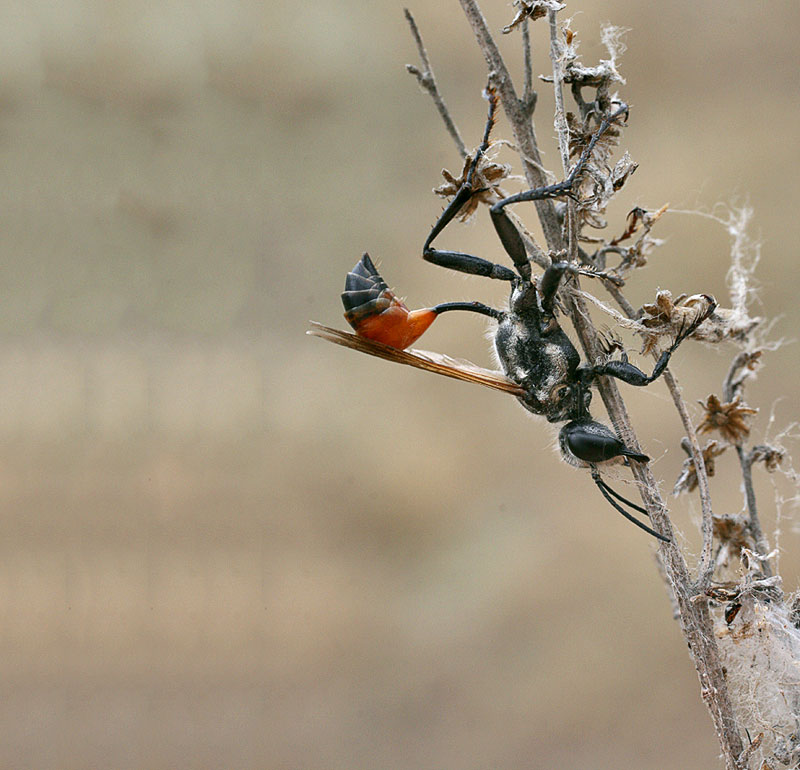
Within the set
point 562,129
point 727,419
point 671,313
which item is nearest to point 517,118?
point 562,129

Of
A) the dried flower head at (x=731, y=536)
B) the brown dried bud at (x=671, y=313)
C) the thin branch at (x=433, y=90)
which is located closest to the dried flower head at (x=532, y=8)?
the thin branch at (x=433, y=90)

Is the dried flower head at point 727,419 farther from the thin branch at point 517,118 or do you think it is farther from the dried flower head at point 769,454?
the thin branch at point 517,118

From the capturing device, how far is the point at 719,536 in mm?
689

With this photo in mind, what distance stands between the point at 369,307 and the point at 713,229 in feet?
3.29

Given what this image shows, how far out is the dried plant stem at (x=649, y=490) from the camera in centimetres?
59

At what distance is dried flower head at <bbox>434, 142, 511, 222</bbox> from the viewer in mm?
663

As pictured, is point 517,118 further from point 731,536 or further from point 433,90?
point 731,536

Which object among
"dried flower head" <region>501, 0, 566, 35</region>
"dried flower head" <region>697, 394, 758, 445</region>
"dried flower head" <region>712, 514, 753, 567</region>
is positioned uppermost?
"dried flower head" <region>501, 0, 566, 35</region>

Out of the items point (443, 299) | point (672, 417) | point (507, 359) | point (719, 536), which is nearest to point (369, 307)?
point (507, 359)

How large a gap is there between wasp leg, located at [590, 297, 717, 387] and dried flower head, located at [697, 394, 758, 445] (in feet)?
0.21

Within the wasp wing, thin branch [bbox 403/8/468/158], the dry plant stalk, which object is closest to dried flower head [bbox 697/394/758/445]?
the dry plant stalk

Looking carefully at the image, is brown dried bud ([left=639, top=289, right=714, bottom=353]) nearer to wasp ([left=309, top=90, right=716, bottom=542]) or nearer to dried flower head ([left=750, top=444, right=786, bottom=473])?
wasp ([left=309, top=90, right=716, bottom=542])

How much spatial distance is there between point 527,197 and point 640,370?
19 centimetres

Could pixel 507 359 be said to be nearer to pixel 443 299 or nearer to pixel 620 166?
pixel 620 166
